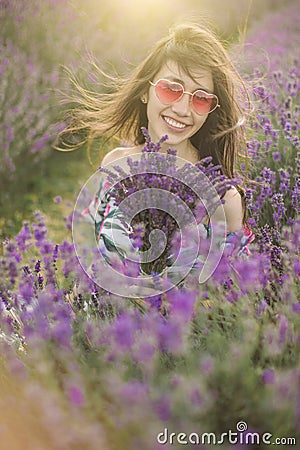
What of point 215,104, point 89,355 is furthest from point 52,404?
point 215,104

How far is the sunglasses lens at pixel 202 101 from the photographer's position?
2203 mm

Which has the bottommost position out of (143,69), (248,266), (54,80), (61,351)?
(61,351)

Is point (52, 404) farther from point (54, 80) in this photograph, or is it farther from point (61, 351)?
point (54, 80)

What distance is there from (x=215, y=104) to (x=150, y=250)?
0.73m

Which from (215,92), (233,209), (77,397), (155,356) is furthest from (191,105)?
(77,397)

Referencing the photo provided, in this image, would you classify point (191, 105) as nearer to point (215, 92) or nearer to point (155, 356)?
point (215, 92)

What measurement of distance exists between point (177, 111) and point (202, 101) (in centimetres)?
10

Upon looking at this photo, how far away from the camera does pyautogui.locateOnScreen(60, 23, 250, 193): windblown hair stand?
Result: 7.37ft

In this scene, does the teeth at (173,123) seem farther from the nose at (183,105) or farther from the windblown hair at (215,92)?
the windblown hair at (215,92)

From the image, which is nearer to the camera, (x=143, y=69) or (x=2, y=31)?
(x=143, y=69)

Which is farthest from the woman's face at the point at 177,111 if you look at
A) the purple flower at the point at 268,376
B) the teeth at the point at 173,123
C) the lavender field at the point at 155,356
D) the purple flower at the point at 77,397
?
the purple flower at the point at 77,397

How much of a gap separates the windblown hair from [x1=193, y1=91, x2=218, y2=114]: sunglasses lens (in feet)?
0.26

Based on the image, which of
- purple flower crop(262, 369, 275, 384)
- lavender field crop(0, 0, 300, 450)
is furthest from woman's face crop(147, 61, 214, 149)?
purple flower crop(262, 369, 275, 384)

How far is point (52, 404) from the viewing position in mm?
1191
